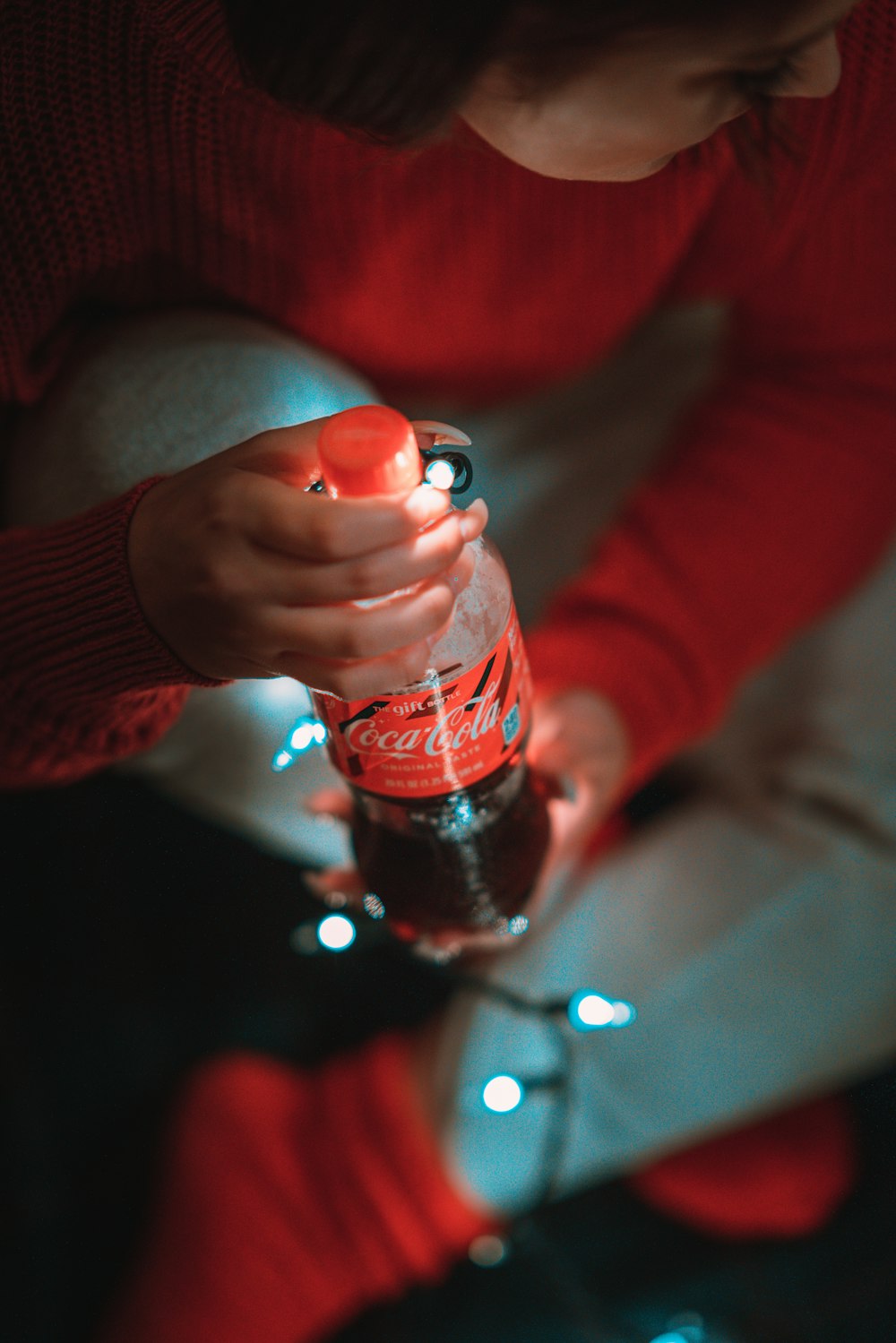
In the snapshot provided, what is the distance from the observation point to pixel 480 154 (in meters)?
0.62

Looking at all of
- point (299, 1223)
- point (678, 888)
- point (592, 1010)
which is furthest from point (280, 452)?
point (299, 1223)

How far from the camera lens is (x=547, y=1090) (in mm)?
825

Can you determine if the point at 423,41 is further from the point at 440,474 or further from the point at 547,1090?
the point at 547,1090

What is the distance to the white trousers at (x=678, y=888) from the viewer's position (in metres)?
0.85

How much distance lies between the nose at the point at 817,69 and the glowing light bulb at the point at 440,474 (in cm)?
24

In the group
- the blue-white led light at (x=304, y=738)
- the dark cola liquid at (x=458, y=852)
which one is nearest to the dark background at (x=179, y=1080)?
the dark cola liquid at (x=458, y=852)

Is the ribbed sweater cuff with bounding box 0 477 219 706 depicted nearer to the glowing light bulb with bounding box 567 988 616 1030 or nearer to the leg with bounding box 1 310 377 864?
the leg with bounding box 1 310 377 864

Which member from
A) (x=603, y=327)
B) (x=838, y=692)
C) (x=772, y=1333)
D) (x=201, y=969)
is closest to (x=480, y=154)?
(x=603, y=327)

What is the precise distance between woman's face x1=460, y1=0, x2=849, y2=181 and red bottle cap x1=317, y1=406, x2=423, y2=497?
0.54 feet

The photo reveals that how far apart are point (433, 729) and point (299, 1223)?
668mm

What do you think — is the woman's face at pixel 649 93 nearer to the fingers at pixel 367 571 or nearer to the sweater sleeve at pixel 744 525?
the fingers at pixel 367 571

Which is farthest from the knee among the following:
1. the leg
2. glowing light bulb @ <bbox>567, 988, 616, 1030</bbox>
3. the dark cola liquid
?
glowing light bulb @ <bbox>567, 988, 616, 1030</bbox>

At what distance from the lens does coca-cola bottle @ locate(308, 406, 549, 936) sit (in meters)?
0.39

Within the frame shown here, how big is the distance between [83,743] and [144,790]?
48 cm
